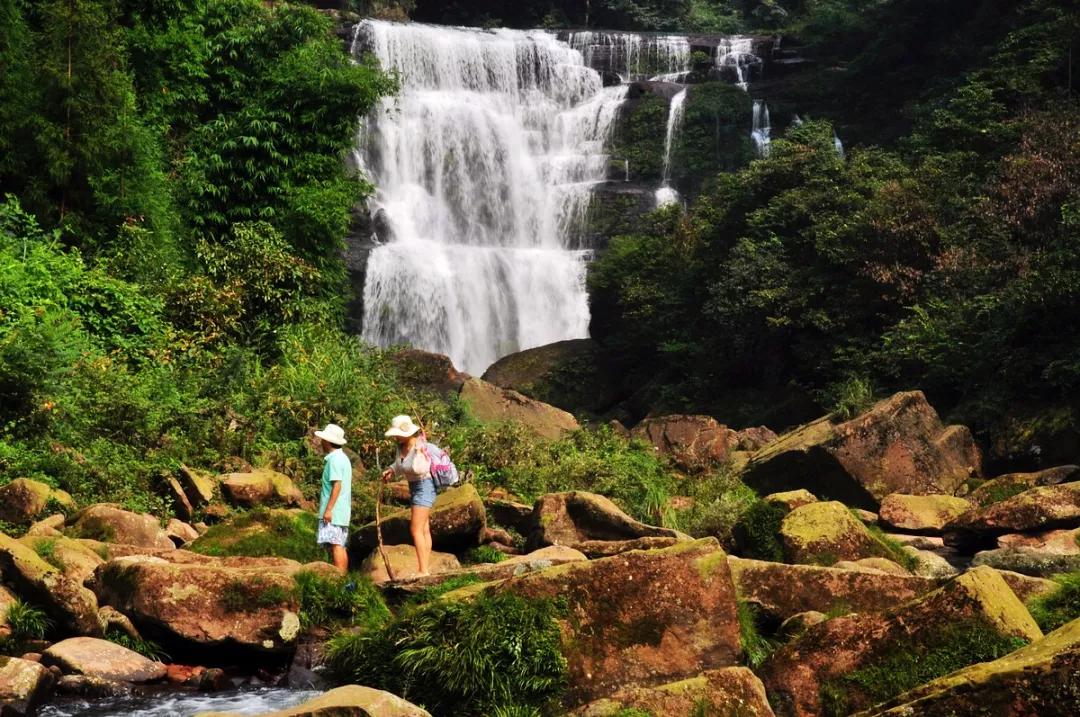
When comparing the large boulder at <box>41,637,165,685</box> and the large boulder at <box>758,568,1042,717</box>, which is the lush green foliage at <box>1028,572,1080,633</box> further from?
the large boulder at <box>41,637,165,685</box>

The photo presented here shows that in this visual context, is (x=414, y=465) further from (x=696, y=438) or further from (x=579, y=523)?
(x=696, y=438)

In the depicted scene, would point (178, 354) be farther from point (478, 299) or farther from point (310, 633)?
point (478, 299)

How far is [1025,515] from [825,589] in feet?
22.7

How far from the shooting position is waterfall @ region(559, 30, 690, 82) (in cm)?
4206

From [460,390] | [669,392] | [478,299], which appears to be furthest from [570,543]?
[478,299]

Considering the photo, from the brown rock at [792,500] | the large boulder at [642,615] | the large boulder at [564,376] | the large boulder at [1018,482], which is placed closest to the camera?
the large boulder at [642,615]

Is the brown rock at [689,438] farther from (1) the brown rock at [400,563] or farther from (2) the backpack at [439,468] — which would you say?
(2) the backpack at [439,468]

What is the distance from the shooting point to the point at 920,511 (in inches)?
600

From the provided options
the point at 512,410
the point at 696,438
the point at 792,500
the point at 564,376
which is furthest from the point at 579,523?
the point at 564,376

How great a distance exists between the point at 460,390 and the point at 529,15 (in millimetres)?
34271

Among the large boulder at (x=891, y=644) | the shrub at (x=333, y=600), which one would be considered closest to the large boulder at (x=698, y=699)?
the large boulder at (x=891, y=644)

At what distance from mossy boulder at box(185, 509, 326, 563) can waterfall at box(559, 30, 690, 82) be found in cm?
Result: 3320

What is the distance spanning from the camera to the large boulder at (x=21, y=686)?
688cm

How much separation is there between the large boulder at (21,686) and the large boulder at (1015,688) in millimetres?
4960
